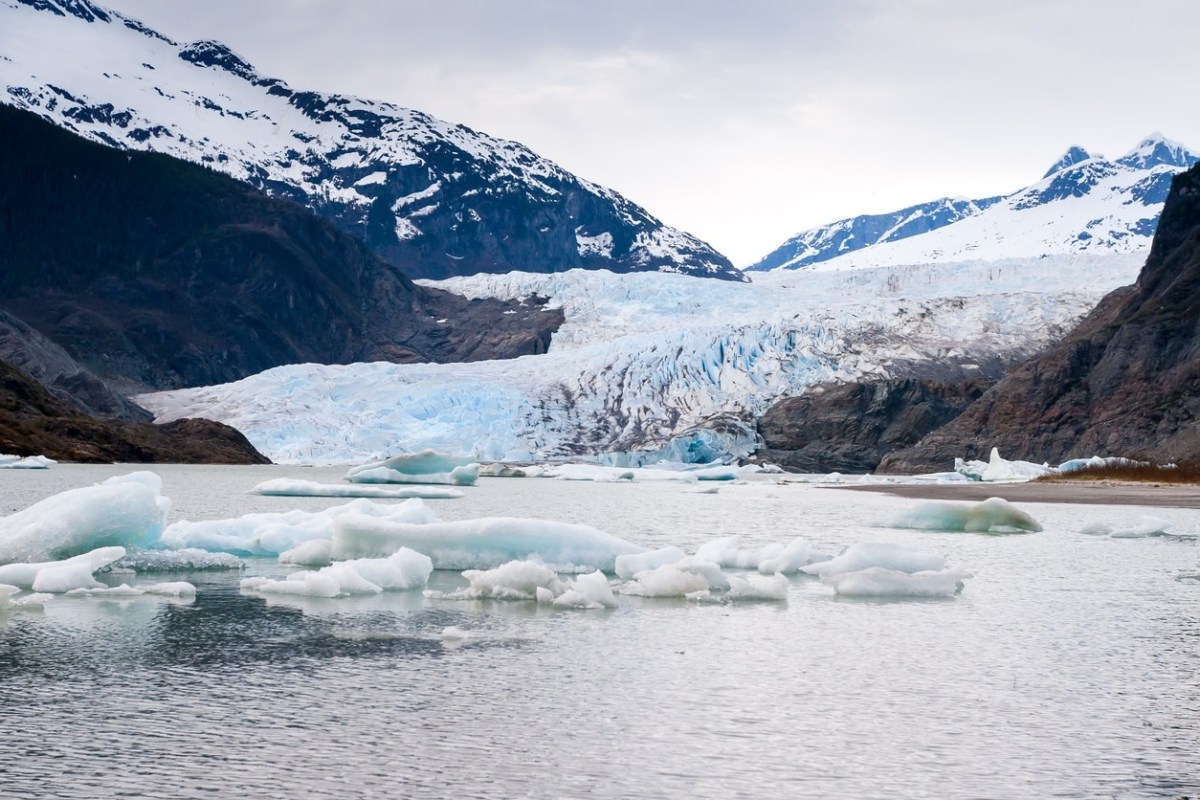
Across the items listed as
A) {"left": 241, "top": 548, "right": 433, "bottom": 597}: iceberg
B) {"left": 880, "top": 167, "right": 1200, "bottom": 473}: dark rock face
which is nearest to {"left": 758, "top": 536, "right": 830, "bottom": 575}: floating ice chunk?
{"left": 241, "top": 548, "right": 433, "bottom": 597}: iceberg

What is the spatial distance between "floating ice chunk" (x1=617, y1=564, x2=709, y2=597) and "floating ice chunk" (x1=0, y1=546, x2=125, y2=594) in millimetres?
5719

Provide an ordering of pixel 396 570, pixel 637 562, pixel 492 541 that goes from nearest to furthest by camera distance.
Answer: pixel 396 570, pixel 637 562, pixel 492 541

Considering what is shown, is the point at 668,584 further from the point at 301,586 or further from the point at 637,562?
the point at 301,586

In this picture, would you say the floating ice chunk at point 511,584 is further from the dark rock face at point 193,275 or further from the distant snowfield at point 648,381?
the dark rock face at point 193,275

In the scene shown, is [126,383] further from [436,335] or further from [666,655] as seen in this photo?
[666,655]

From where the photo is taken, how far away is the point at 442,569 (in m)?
16.1

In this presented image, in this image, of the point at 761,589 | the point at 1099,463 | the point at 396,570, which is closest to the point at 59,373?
the point at 1099,463

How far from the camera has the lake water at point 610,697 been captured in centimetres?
666

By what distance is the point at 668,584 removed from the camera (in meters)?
13.6

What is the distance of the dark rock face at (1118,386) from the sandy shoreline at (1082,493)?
Answer: 6.89m

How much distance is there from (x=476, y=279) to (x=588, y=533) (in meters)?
124

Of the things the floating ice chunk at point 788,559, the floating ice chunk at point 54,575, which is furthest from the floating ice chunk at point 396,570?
the floating ice chunk at point 788,559

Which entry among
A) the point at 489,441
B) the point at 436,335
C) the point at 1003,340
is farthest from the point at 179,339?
the point at 1003,340

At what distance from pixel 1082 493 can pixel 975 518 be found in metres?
16.4
